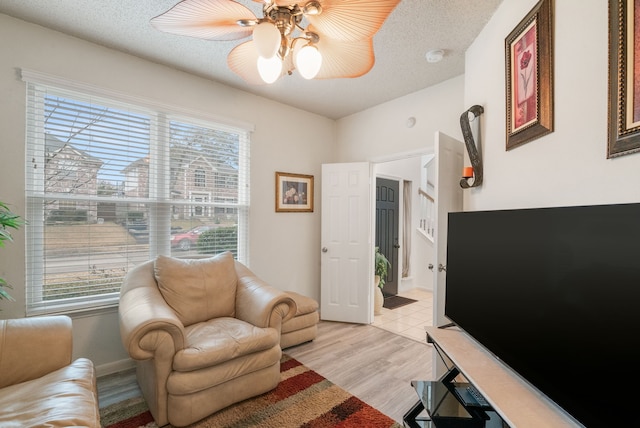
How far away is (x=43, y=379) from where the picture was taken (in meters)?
1.38

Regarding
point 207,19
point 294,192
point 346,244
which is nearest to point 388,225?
point 346,244

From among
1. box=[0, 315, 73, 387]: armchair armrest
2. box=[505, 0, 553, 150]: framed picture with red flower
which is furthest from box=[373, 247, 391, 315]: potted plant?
box=[0, 315, 73, 387]: armchair armrest

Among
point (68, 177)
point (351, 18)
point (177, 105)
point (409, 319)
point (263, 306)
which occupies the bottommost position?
point (409, 319)

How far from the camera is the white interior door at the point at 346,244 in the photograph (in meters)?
3.54

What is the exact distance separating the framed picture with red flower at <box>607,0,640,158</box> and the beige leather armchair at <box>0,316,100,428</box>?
2.21 metres

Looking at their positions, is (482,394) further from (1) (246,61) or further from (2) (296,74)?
(2) (296,74)

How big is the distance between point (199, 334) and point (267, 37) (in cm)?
188

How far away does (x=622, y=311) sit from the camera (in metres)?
0.74

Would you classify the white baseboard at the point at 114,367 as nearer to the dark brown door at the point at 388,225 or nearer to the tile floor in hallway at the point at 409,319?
the tile floor in hallway at the point at 409,319

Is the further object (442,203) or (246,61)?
(442,203)

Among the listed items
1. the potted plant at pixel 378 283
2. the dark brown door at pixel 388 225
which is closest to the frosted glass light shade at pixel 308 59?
the potted plant at pixel 378 283

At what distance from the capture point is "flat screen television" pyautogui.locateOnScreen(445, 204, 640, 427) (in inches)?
28.8

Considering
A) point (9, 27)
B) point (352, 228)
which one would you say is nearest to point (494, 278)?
point (352, 228)

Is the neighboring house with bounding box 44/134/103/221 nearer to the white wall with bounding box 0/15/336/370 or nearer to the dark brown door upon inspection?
the white wall with bounding box 0/15/336/370
